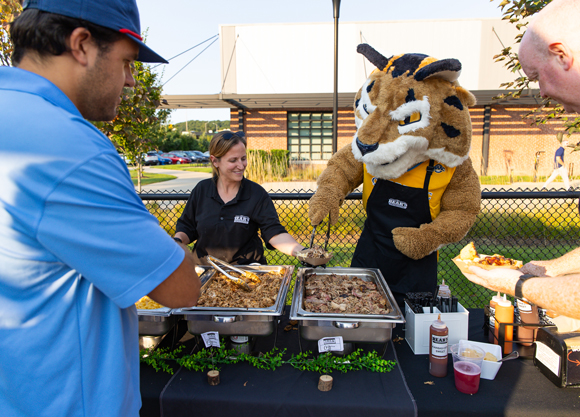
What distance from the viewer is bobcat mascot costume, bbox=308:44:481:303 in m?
2.37

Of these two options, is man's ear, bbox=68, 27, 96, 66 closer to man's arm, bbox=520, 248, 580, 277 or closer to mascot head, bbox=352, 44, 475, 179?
→ mascot head, bbox=352, 44, 475, 179

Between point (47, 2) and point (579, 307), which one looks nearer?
point (47, 2)

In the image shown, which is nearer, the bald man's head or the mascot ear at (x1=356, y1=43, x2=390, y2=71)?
the bald man's head

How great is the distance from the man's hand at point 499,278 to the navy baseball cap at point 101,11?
165 centimetres

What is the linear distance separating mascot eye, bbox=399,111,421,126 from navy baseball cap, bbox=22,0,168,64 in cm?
180

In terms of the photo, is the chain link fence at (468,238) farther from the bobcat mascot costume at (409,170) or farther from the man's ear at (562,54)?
the man's ear at (562,54)

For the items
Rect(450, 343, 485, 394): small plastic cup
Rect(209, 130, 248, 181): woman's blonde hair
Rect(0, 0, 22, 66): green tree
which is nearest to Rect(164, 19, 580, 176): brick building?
Rect(0, 0, 22, 66): green tree

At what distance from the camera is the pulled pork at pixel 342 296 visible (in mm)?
1938

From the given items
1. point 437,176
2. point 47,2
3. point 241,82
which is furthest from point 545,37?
point 241,82

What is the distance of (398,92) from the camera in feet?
7.89

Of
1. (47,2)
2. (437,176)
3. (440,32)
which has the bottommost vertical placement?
(437,176)

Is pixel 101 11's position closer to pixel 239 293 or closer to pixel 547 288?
pixel 239 293

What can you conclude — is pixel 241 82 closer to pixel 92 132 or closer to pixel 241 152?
pixel 241 152

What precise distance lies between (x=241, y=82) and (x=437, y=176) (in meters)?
16.1
